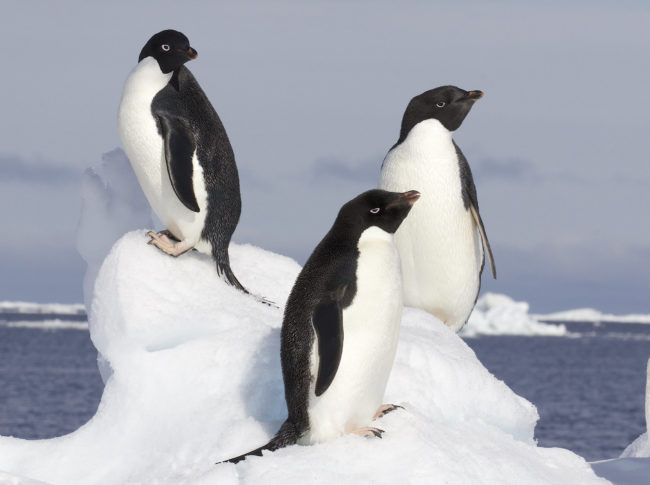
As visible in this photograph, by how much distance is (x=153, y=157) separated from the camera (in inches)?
198

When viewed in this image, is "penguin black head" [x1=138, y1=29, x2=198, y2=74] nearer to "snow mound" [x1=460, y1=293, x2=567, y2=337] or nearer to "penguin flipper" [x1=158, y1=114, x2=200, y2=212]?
"penguin flipper" [x1=158, y1=114, x2=200, y2=212]

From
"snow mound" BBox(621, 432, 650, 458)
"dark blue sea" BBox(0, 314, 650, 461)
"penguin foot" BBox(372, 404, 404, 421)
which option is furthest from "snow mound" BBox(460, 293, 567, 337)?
"penguin foot" BBox(372, 404, 404, 421)

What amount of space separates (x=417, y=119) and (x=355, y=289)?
2.39 m

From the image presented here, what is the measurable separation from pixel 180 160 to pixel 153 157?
200 millimetres

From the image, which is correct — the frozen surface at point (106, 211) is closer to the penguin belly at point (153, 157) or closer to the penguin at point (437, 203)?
the penguin belly at point (153, 157)

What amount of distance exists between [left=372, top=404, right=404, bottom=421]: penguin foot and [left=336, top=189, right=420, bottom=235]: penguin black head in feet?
2.28

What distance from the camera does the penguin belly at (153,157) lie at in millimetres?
5016

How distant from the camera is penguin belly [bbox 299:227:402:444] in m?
3.63

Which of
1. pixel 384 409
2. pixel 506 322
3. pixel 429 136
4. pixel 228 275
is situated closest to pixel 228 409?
pixel 384 409

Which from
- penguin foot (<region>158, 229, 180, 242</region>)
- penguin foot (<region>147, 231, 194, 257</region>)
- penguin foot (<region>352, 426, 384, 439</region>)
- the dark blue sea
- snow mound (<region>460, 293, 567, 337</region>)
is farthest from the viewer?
snow mound (<region>460, 293, 567, 337</region>)

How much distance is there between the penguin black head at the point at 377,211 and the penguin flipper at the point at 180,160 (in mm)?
1328

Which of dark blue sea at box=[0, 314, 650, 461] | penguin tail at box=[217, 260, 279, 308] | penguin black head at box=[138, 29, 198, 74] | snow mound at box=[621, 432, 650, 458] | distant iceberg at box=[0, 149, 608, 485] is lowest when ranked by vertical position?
dark blue sea at box=[0, 314, 650, 461]

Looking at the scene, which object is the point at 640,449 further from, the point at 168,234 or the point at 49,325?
the point at 49,325

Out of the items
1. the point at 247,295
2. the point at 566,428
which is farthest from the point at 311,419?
the point at 566,428
